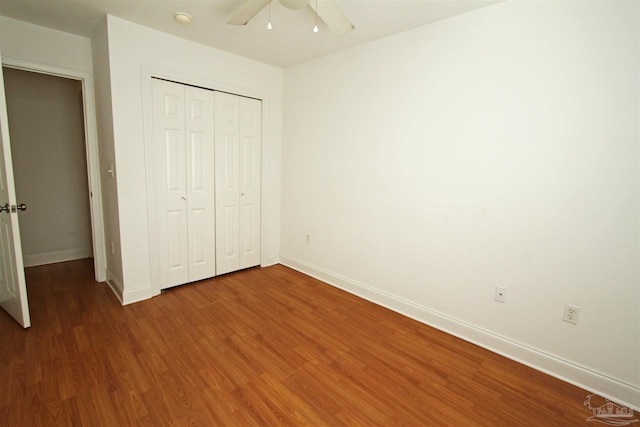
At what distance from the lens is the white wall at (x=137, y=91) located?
2.45 metres

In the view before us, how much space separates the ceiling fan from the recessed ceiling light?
0.53m

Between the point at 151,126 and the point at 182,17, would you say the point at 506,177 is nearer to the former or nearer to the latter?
the point at 182,17

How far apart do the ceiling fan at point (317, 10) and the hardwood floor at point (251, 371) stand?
2.24 meters

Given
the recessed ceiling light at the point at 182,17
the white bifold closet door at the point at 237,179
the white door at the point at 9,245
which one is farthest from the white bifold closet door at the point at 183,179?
the white door at the point at 9,245

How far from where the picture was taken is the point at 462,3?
1999 millimetres

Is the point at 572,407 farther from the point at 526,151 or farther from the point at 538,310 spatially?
the point at 526,151

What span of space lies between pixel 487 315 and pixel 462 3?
2217 mm

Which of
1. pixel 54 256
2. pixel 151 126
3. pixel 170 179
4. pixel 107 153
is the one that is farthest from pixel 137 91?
pixel 54 256

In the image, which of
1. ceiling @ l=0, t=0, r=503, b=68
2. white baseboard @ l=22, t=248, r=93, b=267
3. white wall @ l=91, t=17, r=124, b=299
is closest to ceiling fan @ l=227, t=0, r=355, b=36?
ceiling @ l=0, t=0, r=503, b=68

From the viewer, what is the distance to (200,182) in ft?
10.0

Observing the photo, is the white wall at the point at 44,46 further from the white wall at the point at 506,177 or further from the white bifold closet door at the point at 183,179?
the white wall at the point at 506,177

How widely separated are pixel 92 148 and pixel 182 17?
161cm

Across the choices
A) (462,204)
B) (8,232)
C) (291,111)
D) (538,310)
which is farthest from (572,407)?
(8,232)

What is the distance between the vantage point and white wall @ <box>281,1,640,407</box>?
1.67m
